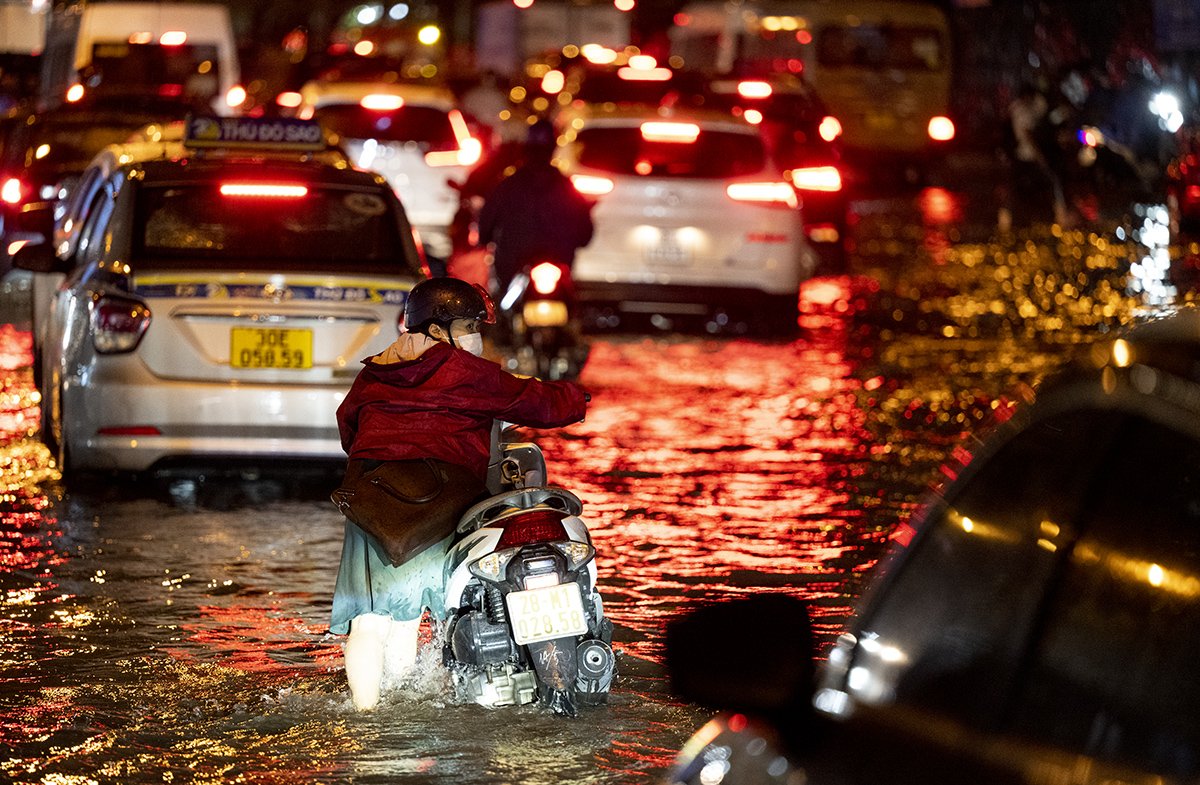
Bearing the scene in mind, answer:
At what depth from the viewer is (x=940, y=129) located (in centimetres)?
3416

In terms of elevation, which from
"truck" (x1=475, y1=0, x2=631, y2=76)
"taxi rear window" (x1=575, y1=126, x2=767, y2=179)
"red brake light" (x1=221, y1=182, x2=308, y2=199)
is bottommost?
"red brake light" (x1=221, y1=182, x2=308, y2=199)

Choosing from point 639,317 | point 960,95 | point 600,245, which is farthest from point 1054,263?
point 960,95

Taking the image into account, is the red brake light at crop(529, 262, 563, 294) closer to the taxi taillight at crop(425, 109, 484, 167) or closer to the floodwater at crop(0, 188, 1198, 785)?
the floodwater at crop(0, 188, 1198, 785)

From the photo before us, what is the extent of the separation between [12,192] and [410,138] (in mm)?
4459

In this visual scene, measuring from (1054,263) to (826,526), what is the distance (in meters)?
13.2

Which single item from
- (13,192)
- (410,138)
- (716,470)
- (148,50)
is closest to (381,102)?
(410,138)

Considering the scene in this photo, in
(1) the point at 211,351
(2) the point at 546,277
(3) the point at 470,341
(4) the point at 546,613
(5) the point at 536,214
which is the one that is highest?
(5) the point at 536,214

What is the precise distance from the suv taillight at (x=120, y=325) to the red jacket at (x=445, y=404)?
134 inches

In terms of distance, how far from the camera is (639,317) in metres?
17.9

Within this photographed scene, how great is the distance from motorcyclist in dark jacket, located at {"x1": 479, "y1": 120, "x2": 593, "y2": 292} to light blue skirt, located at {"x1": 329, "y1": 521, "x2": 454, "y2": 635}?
7.27m

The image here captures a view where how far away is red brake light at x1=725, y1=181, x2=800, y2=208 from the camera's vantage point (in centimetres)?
1602

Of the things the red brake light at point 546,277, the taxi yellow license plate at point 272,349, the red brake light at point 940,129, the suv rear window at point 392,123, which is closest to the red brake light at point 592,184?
the red brake light at point 546,277

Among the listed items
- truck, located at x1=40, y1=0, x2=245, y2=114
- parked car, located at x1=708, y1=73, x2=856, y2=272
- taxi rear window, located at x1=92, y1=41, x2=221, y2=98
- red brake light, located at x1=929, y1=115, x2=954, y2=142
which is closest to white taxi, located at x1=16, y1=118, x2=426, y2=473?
parked car, located at x1=708, y1=73, x2=856, y2=272

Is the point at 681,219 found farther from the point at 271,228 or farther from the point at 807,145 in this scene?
the point at 807,145
